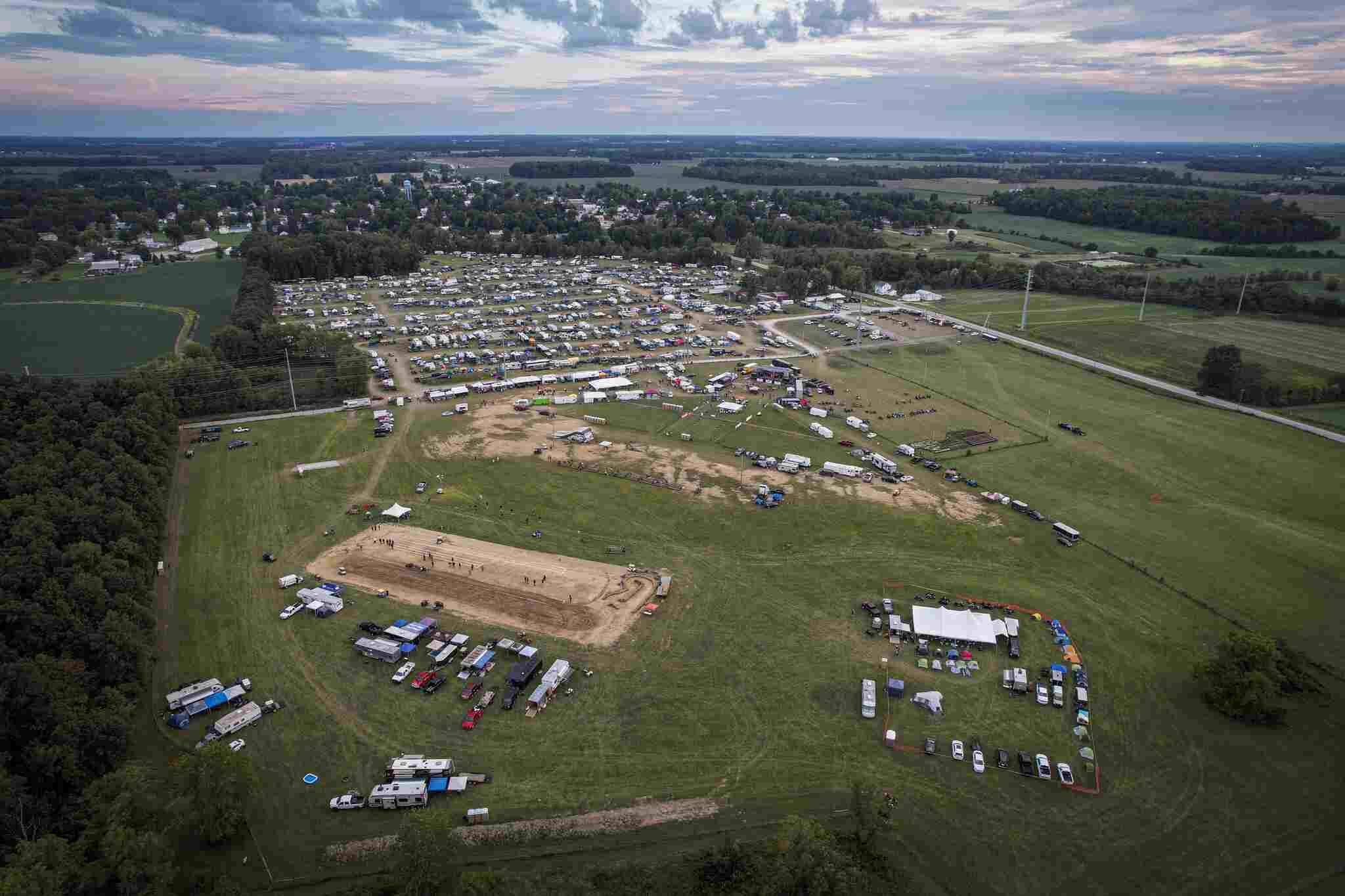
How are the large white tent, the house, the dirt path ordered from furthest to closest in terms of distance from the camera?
1. the house
2. the large white tent
3. the dirt path

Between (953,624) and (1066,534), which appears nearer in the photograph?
(953,624)

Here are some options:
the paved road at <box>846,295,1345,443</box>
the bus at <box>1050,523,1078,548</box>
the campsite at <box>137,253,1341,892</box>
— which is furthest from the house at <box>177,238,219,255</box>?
the bus at <box>1050,523,1078,548</box>

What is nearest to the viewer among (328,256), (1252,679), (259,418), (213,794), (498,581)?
(213,794)

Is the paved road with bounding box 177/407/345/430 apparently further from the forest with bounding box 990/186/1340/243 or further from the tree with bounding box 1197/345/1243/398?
the forest with bounding box 990/186/1340/243

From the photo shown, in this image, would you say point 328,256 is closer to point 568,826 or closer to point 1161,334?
point 568,826

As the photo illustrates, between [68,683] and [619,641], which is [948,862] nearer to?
[619,641]

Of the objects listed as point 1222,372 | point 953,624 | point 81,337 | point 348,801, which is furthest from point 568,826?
point 81,337

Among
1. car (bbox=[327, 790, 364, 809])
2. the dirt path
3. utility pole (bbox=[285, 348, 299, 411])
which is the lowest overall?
the dirt path

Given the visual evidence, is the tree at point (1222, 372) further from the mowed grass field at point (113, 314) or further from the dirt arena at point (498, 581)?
the mowed grass field at point (113, 314)
